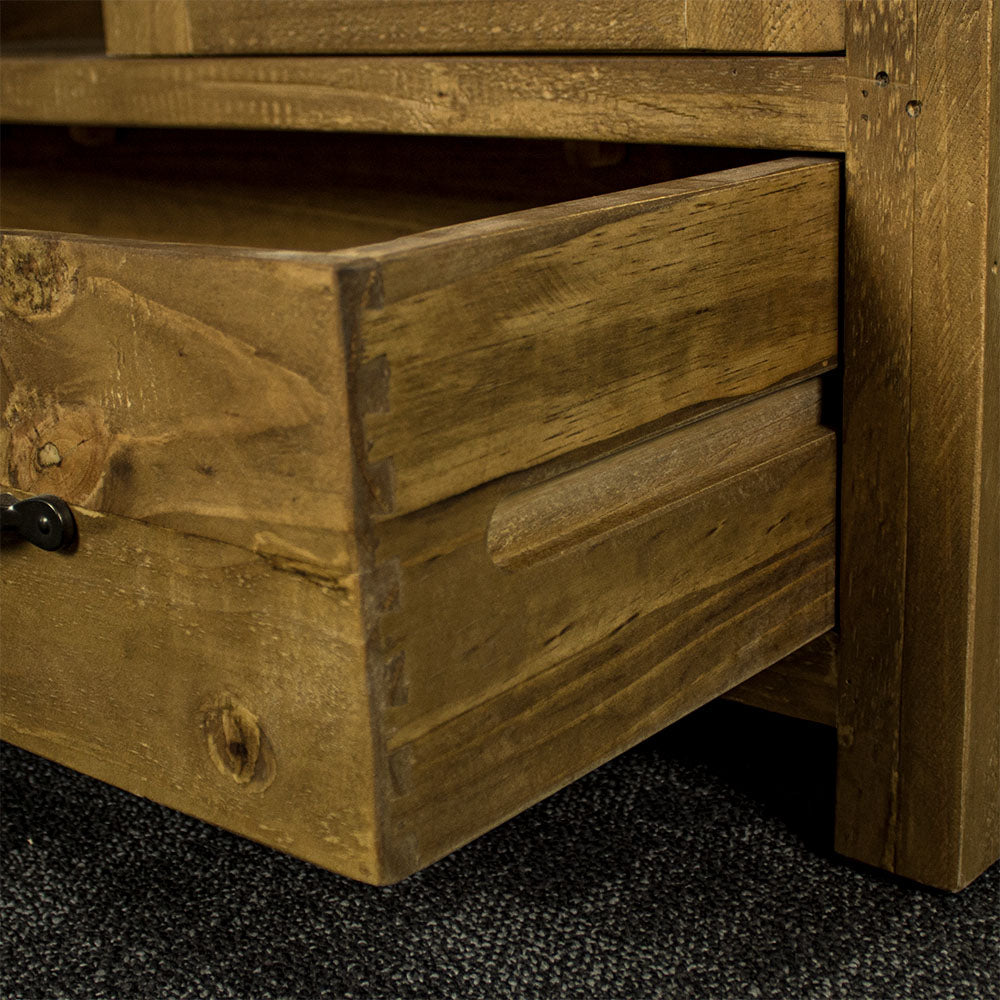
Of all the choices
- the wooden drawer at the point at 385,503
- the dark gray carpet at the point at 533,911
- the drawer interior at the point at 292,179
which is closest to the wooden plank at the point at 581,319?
the wooden drawer at the point at 385,503

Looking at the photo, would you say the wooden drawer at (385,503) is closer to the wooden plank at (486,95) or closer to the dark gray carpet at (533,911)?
the wooden plank at (486,95)

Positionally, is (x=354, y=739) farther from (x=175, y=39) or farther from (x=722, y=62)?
(x=175, y=39)

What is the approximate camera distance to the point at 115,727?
625 mm

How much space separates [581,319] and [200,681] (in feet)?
0.73

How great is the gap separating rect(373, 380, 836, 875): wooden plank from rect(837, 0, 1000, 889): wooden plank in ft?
0.14

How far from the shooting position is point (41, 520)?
0.62 m

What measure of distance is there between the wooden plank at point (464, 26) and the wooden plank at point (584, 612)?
0.20 meters

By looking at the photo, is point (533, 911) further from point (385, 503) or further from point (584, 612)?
point (385, 503)

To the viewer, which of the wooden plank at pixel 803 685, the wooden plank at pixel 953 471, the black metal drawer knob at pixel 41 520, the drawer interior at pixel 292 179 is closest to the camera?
the black metal drawer knob at pixel 41 520

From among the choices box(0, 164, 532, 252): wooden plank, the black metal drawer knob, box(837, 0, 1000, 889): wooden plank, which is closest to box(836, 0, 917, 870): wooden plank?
box(837, 0, 1000, 889): wooden plank

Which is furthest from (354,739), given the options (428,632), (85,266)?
(85,266)

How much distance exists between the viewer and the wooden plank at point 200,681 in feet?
1.77

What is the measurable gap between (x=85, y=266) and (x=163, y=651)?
16 centimetres

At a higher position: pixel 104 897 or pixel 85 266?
pixel 85 266
